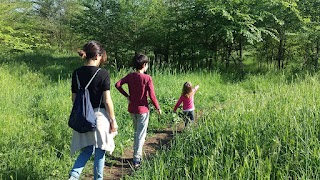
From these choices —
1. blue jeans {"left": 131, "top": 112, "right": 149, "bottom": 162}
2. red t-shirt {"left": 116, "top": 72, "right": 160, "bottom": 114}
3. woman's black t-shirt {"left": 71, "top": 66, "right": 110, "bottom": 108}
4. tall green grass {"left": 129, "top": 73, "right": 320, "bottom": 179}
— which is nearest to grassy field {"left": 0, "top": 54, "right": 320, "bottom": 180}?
tall green grass {"left": 129, "top": 73, "right": 320, "bottom": 179}

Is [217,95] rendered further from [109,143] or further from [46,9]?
[46,9]

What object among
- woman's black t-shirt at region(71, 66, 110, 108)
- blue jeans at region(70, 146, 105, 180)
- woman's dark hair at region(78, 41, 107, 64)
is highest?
woman's dark hair at region(78, 41, 107, 64)

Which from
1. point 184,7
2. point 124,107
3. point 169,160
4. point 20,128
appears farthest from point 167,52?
point 169,160

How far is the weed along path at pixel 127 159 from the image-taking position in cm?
439

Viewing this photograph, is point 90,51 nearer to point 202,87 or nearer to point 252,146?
point 252,146

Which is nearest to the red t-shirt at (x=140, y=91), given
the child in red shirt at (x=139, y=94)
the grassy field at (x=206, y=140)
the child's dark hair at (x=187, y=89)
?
the child in red shirt at (x=139, y=94)

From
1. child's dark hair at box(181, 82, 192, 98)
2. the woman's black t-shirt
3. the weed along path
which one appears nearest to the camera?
the woman's black t-shirt

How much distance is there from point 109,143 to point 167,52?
35.8 feet

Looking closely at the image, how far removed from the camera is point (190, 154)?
4.03 m

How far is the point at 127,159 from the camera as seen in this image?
5.01 m

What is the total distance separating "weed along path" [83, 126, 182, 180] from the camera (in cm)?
439

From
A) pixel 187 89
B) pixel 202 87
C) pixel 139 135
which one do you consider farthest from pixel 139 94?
pixel 202 87

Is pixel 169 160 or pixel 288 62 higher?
pixel 288 62

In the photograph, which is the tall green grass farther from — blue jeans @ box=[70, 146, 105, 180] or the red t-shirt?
the red t-shirt
